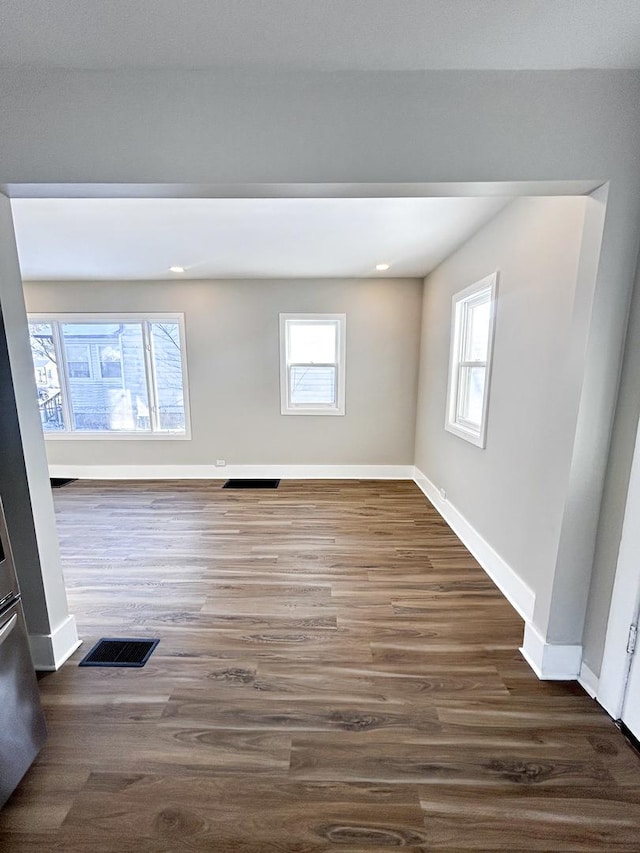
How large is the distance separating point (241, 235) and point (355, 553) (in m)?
2.83

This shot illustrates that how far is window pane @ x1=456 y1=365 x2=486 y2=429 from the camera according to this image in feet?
9.74

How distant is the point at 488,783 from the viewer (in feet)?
4.12

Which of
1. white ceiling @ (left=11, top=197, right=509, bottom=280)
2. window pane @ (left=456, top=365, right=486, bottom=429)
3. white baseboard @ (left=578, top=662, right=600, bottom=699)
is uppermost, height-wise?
white ceiling @ (left=11, top=197, right=509, bottom=280)

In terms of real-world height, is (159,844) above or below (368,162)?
below

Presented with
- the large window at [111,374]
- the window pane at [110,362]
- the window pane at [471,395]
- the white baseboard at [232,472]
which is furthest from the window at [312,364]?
the window pane at [110,362]

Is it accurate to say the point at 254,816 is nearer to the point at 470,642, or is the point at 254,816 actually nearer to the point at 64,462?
the point at 470,642

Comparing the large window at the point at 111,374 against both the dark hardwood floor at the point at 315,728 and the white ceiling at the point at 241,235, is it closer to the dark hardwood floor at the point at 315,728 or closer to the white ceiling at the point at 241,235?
the white ceiling at the point at 241,235

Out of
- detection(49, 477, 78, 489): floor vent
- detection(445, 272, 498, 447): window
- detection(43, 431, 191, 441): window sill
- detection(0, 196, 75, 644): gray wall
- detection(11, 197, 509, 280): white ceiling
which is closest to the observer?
detection(0, 196, 75, 644): gray wall

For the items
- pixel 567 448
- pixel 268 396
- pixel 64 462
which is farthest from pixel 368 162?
pixel 64 462

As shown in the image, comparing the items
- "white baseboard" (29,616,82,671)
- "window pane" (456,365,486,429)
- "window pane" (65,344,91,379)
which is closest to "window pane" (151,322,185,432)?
"window pane" (65,344,91,379)

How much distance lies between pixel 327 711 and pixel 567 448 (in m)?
1.58

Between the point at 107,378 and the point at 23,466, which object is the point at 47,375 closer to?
the point at 107,378

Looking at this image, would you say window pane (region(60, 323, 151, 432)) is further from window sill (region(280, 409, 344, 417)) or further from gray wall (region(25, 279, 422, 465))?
window sill (region(280, 409, 344, 417))

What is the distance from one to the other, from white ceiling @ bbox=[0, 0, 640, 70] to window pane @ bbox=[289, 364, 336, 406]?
334cm
